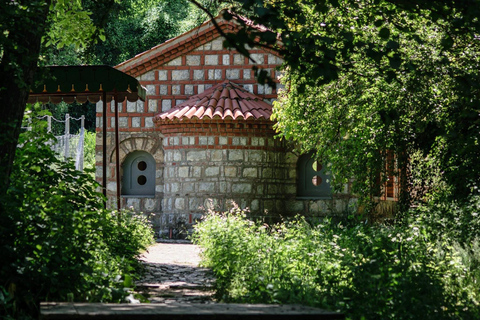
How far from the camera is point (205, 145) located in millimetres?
16297

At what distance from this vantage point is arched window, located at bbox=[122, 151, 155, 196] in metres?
18.1

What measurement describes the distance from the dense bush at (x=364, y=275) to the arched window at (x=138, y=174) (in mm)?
8800

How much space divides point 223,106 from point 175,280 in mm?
7720

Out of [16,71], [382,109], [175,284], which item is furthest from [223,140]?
[16,71]

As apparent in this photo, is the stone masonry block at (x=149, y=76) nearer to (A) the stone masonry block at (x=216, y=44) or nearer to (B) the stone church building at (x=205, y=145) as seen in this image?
(B) the stone church building at (x=205, y=145)

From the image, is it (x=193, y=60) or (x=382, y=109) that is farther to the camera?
(x=193, y=60)

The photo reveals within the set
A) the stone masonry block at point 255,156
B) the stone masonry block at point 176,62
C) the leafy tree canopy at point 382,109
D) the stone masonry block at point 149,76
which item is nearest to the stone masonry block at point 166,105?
the stone masonry block at point 149,76

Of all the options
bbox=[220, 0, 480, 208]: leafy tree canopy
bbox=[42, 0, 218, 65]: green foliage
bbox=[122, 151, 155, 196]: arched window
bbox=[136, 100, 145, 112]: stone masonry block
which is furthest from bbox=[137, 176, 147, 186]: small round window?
bbox=[42, 0, 218, 65]: green foliage

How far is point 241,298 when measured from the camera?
21.7 feet

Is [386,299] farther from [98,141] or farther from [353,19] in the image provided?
[98,141]

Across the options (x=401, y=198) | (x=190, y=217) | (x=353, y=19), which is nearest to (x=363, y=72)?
(x=353, y=19)

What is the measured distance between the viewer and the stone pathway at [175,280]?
301 inches

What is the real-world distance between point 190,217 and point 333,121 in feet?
18.3

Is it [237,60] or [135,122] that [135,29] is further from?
[237,60]
